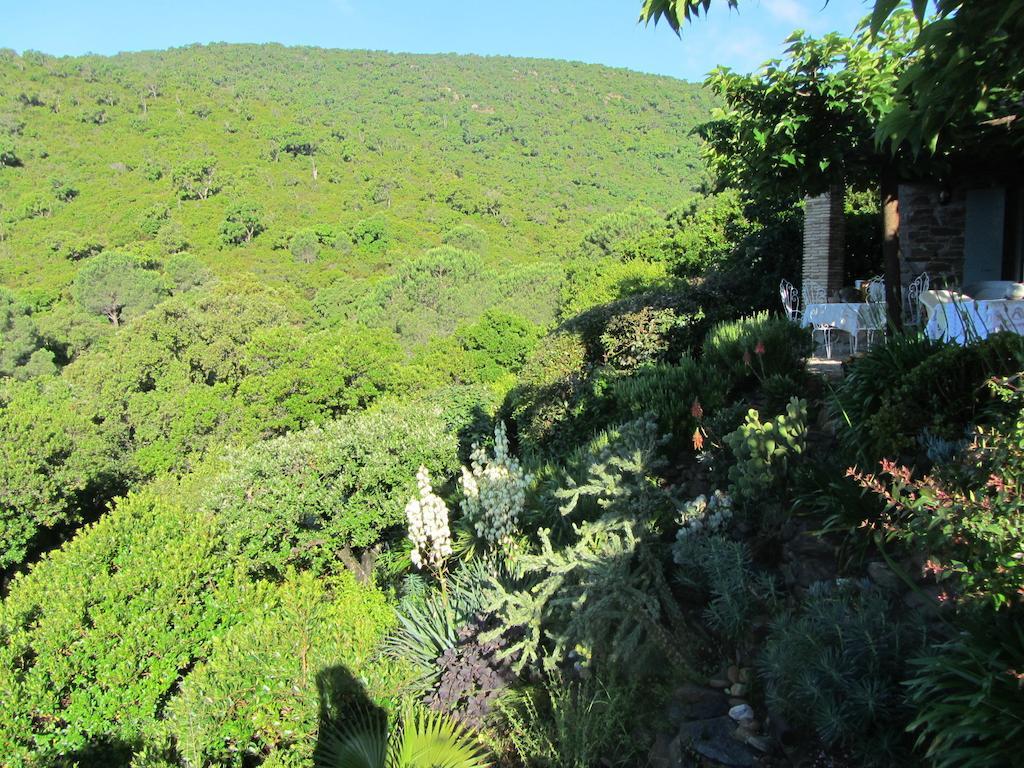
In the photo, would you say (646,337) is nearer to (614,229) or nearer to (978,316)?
(978,316)

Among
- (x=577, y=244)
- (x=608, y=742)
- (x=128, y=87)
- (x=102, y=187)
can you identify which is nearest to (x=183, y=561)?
(x=608, y=742)

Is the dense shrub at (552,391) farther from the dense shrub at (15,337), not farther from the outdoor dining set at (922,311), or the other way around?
the dense shrub at (15,337)

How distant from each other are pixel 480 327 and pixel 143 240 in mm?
31763

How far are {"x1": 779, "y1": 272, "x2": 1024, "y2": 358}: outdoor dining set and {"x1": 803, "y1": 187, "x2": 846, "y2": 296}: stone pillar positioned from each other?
283 mm

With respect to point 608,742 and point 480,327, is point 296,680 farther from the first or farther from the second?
point 480,327

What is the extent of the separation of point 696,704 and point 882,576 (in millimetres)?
1175

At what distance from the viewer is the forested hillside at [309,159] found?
49.3 meters

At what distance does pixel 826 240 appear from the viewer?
416 inches

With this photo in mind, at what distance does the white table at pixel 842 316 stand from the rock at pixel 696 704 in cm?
519

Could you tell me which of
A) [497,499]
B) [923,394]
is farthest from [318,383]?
[923,394]

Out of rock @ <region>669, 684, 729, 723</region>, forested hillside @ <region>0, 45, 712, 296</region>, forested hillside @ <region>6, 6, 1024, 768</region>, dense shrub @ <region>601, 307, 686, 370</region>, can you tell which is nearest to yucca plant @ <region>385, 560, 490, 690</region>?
forested hillside @ <region>6, 6, 1024, 768</region>

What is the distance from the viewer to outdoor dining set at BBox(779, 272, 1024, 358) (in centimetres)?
562

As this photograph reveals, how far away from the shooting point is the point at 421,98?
84.6 metres

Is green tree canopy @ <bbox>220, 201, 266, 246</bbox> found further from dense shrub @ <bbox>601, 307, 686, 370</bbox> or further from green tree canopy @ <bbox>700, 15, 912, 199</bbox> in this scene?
green tree canopy @ <bbox>700, 15, 912, 199</bbox>
